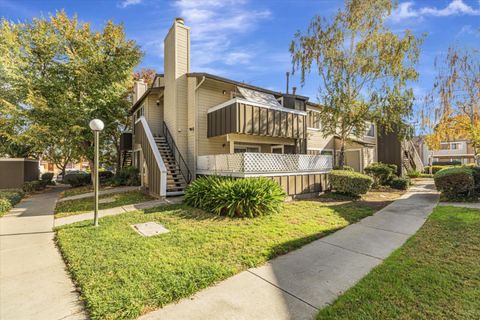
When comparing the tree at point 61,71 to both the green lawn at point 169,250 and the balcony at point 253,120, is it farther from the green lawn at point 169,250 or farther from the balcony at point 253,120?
the green lawn at point 169,250

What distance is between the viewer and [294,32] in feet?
42.0

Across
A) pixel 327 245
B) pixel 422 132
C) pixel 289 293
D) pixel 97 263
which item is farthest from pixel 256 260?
pixel 422 132

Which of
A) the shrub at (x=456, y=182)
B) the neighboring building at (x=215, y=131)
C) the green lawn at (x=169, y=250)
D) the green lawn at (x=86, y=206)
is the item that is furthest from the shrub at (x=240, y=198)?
the shrub at (x=456, y=182)

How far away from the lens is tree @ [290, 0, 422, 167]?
1166 cm

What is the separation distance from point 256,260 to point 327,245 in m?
1.96

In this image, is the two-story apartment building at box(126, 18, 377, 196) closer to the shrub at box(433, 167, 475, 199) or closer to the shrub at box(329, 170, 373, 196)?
the shrub at box(329, 170, 373, 196)

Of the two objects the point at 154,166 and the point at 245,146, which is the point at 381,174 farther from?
the point at 154,166

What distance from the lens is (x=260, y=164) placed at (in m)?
9.68

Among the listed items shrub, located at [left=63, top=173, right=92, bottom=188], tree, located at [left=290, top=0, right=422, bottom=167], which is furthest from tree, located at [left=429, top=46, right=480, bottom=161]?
shrub, located at [left=63, top=173, right=92, bottom=188]

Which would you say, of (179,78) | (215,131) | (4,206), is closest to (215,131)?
(215,131)

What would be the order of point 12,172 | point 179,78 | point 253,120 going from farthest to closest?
point 12,172 → point 179,78 → point 253,120

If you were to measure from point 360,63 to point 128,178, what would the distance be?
17.0 m

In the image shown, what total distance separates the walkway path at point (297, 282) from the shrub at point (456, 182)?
4956 mm

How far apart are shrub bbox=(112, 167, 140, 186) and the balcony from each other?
24.3ft
